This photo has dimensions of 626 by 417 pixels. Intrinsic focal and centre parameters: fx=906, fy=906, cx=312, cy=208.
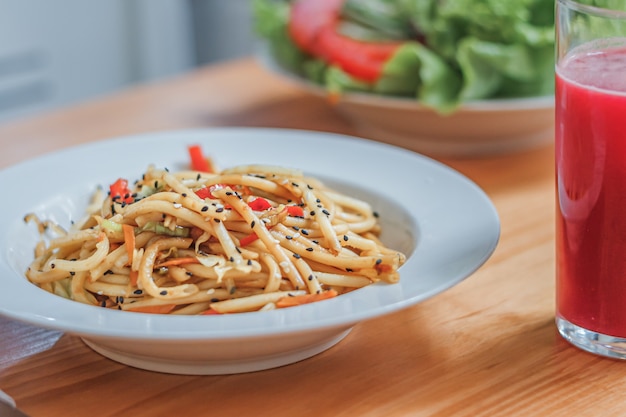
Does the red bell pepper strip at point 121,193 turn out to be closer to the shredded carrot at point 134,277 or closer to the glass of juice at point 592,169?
the shredded carrot at point 134,277

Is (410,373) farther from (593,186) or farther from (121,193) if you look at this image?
(121,193)

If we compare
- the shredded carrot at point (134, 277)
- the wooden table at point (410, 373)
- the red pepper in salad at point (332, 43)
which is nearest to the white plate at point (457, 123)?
the red pepper in salad at point (332, 43)

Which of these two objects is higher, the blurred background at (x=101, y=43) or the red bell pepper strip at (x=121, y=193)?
the red bell pepper strip at (x=121, y=193)

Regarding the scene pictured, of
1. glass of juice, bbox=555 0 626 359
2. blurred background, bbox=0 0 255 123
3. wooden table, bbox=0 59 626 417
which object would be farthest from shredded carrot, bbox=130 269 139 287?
blurred background, bbox=0 0 255 123

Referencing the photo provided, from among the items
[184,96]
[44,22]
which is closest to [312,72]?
[184,96]

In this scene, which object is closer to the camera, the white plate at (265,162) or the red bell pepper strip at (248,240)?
the white plate at (265,162)

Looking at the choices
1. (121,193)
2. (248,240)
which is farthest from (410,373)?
(121,193)

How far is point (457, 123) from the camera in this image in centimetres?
186

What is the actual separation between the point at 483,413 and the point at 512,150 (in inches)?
40.4

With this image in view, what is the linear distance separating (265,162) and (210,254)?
0.45m

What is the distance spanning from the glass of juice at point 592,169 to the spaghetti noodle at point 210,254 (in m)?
0.22

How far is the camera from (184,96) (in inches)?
94.0

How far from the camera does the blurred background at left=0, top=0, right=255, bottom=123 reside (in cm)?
405

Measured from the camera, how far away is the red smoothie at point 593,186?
3.48 feet
